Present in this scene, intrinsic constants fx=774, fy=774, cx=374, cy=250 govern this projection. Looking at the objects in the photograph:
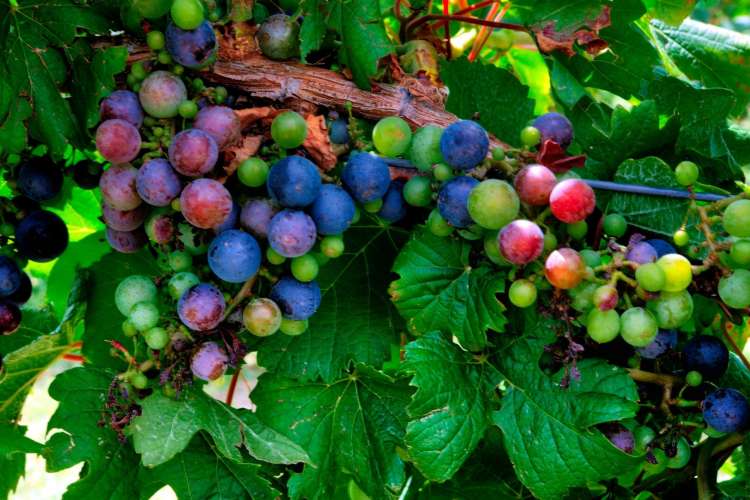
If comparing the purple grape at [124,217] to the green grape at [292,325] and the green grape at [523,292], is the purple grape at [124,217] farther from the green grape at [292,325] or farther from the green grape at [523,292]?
the green grape at [523,292]

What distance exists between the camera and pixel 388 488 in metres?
1.35

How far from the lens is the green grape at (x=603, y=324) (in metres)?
1.05

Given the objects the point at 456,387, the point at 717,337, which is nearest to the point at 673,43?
the point at 717,337

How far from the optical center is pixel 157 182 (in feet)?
3.54

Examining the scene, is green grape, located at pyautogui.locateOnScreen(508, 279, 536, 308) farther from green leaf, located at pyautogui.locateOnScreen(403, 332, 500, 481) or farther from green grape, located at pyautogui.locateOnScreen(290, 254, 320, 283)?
green grape, located at pyautogui.locateOnScreen(290, 254, 320, 283)

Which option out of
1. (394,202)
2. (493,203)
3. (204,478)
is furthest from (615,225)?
(204,478)

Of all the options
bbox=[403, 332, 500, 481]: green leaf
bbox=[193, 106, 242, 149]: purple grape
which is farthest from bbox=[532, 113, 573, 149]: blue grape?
bbox=[193, 106, 242, 149]: purple grape

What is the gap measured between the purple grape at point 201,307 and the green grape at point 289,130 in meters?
0.24

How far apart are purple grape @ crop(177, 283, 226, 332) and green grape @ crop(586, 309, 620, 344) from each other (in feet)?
1.70

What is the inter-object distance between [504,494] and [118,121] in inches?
37.4

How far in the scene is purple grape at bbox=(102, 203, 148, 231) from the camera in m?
1.17

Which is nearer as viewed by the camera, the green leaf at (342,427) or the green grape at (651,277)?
the green grape at (651,277)

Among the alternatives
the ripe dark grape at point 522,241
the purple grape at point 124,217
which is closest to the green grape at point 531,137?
the ripe dark grape at point 522,241

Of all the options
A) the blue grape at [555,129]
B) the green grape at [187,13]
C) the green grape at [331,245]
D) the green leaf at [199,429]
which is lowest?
the green leaf at [199,429]
